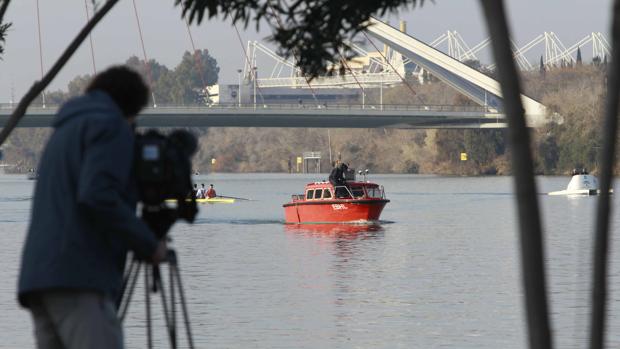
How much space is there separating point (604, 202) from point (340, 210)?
4648 centimetres

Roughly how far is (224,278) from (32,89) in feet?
78.5

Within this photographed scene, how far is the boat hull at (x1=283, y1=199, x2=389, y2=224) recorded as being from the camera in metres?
52.8

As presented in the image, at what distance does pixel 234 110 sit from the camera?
104375 mm

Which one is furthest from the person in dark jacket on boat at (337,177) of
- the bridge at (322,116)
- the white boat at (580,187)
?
the white boat at (580,187)

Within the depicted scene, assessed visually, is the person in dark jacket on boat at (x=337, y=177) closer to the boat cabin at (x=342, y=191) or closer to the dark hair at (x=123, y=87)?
the boat cabin at (x=342, y=191)

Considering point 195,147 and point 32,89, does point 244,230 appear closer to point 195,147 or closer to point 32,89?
point 32,89

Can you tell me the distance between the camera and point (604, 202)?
641 centimetres

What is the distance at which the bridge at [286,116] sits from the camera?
102 metres

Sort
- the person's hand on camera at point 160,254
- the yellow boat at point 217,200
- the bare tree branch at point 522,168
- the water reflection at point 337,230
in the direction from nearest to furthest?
1. the person's hand on camera at point 160,254
2. the bare tree branch at point 522,168
3. the water reflection at point 337,230
4. the yellow boat at point 217,200

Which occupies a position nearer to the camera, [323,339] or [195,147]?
[195,147]

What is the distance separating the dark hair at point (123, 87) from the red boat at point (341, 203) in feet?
151

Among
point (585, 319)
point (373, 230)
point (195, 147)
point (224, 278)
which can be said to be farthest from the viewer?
point (373, 230)

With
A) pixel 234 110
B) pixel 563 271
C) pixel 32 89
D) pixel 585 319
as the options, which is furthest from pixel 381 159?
pixel 32 89

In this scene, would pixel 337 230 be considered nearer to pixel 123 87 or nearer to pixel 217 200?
pixel 217 200
